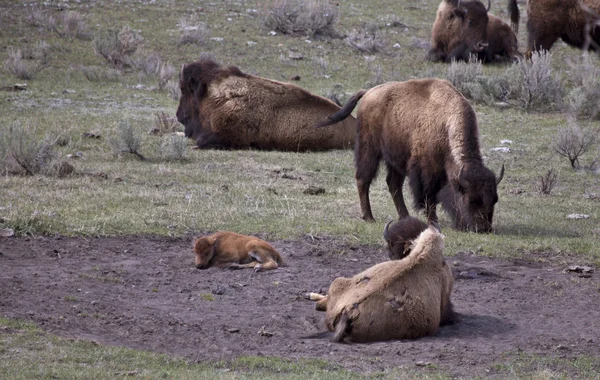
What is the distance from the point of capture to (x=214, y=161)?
536 inches

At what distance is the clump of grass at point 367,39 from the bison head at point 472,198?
45.0ft

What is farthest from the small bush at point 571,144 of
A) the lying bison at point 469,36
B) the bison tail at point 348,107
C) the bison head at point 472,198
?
the lying bison at point 469,36

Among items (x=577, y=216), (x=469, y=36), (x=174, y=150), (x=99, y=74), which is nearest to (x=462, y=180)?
(x=577, y=216)

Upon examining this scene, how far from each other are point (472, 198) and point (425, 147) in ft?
2.72

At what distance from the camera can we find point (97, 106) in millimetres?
17188

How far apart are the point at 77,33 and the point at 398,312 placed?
17.8 meters

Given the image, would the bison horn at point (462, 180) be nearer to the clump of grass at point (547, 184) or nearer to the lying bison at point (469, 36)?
the clump of grass at point (547, 184)

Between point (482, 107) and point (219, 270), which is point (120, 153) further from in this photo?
point (482, 107)

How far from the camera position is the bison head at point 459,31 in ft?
72.2

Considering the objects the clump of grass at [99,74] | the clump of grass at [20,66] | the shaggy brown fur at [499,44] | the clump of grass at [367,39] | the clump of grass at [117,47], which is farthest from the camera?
the clump of grass at [367,39]

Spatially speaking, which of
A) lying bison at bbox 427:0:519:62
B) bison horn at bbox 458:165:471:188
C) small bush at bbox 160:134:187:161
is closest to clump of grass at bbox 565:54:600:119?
lying bison at bbox 427:0:519:62

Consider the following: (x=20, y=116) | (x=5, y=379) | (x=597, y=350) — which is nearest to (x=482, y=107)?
(x=20, y=116)

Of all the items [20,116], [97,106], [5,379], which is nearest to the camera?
[5,379]

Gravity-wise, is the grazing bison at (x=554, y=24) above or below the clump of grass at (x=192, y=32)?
above
